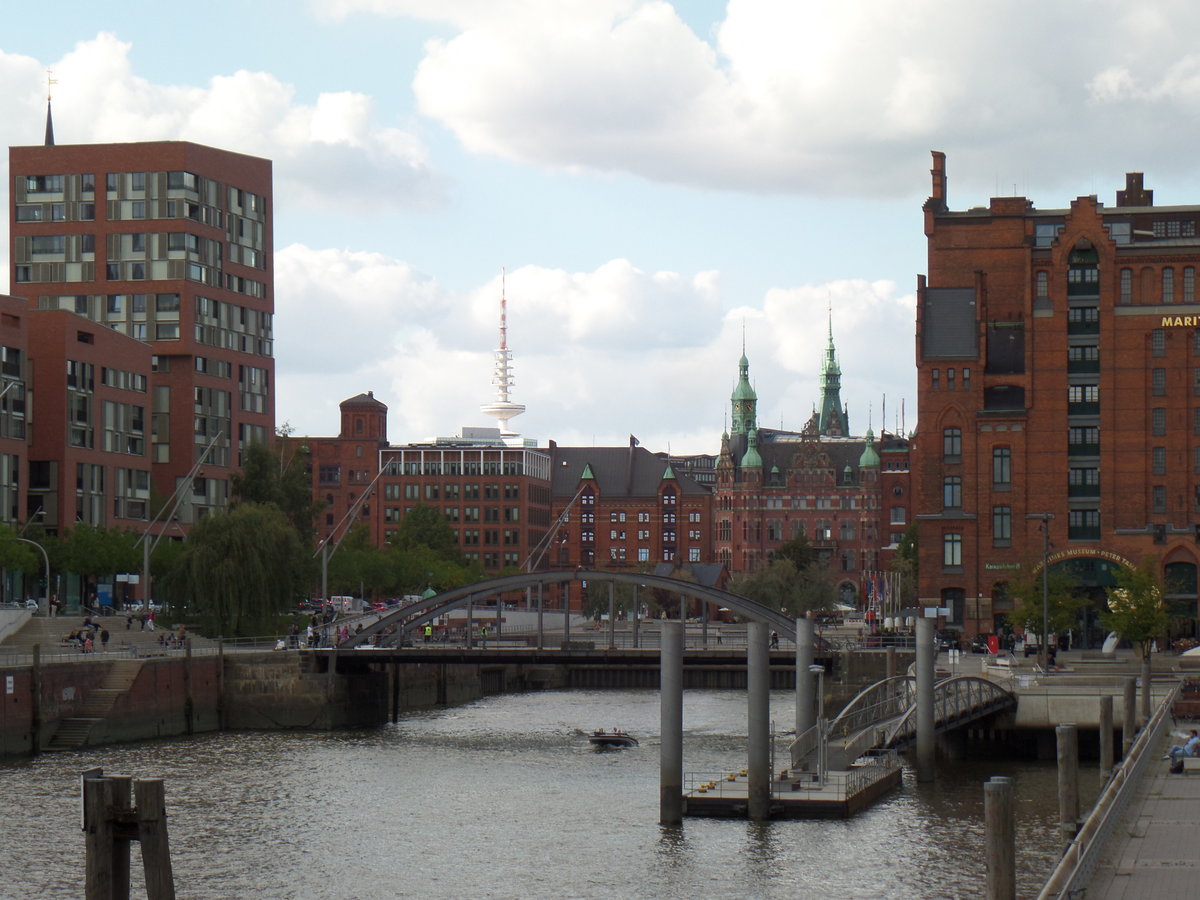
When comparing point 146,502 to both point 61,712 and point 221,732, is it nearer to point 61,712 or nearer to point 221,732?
point 221,732

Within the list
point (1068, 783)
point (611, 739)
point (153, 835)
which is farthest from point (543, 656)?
point (153, 835)

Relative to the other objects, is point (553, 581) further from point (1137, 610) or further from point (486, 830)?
point (486, 830)

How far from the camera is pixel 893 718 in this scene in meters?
70.9

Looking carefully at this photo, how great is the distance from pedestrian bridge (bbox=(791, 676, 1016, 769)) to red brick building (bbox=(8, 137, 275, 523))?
7101cm

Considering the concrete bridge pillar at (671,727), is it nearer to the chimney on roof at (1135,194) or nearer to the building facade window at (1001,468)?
→ the building facade window at (1001,468)

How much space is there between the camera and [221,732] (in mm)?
84625

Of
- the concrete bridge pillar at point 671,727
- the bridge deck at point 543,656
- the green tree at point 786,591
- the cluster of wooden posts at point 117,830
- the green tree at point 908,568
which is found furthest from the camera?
the green tree at point 786,591

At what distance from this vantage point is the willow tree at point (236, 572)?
9706 cm

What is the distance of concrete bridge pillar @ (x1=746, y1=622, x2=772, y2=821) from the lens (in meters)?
52.9

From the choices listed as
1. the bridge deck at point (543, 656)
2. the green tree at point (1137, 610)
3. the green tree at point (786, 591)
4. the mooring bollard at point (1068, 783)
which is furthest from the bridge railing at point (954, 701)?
the green tree at point (786, 591)

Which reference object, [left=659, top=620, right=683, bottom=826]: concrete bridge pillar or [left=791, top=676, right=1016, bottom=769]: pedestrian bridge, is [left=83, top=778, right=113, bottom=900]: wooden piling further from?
[left=791, top=676, right=1016, bottom=769]: pedestrian bridge

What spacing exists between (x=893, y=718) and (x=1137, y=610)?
28470 mm

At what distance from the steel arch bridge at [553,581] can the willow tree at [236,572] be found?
5619 millimetres

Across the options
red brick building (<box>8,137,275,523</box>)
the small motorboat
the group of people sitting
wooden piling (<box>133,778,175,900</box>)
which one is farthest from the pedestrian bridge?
red brick building (<box>8,137,275,523</box>)
